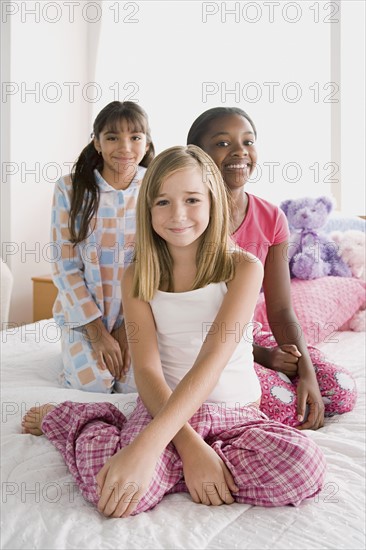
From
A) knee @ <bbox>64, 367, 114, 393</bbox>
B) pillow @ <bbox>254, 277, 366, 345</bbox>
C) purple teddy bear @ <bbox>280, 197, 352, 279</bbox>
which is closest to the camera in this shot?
knee @ <bbox>64, 367, 114, 393</bbox>

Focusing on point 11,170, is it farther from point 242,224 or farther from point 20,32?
point 242,224

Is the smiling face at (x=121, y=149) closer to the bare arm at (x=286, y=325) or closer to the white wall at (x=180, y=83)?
the bare arm at (x=286, y=325)

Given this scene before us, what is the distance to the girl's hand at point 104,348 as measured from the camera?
5.52ft

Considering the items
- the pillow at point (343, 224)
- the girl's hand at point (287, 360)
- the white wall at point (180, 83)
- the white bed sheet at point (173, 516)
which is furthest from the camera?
the white wall at point (180, 83)

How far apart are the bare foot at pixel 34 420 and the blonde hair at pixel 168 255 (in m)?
0.29

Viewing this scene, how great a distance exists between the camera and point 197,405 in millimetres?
1049

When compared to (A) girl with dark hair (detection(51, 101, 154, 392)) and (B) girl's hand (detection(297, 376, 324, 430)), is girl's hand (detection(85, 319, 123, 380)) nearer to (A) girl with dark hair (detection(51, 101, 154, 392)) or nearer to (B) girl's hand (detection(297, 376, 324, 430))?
(A) girl with dark hair (detection(51, 101, 154, 392))

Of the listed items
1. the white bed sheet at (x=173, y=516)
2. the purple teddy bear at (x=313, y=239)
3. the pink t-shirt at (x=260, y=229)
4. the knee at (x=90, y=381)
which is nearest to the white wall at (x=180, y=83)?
the purple teddy bear at (x=313, y=239)

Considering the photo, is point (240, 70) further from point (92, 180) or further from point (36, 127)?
point (92, 180)

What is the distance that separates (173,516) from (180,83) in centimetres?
269

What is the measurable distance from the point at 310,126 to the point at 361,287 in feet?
3.34

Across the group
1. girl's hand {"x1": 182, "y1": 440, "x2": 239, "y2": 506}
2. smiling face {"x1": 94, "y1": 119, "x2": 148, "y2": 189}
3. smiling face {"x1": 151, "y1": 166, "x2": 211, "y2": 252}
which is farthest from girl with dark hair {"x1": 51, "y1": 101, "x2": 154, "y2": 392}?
girl's hand {"x1": 182, "y1": 440, "x2": 239, "y2": 506}

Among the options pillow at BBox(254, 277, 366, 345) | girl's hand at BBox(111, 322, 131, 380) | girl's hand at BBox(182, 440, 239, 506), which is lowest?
girl's hand at BBox(182, 440, 239, 506)

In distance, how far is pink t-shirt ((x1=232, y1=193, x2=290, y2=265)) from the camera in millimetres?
1520
